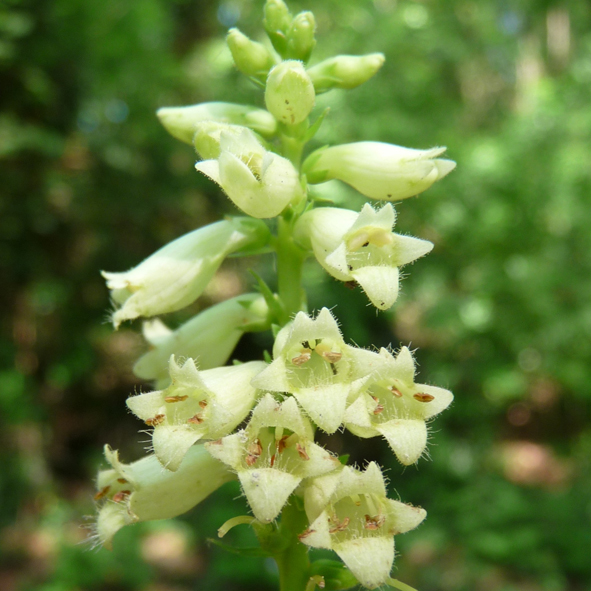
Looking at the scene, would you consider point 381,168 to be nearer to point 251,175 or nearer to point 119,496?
point 251,175

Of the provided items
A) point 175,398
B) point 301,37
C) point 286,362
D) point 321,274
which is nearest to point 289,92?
point 301,37

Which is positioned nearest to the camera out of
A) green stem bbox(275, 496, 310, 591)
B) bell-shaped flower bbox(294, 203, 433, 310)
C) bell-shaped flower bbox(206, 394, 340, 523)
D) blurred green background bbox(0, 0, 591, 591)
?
bell-shaped flower bbox(206, 394, 340, 523)

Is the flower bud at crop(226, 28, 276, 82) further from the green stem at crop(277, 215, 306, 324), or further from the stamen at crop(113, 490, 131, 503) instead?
the stamen at crop(113, 490, 131, 503)

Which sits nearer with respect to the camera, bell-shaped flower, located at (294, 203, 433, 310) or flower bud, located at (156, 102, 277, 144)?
bell-shaped flower, located at (294, 203, 433, 310)

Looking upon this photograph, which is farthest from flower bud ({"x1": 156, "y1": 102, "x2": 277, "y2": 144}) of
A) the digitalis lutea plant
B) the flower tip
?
the flower tip

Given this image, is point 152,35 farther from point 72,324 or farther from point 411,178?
point 411,178
